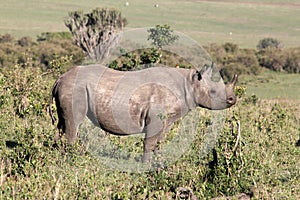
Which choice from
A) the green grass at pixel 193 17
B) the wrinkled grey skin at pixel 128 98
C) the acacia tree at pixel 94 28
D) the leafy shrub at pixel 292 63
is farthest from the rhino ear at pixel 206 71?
the green grass at pixel 193 17

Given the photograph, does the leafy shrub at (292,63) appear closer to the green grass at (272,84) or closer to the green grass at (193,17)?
the green grass at (272,84)

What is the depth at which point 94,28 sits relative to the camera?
43.8m

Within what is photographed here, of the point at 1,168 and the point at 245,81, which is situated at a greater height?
the point at 1,168

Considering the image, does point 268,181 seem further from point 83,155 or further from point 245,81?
point 245,81

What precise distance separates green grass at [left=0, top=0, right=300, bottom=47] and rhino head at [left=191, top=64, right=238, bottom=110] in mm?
54579

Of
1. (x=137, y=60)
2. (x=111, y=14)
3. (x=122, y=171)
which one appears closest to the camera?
(x=122, y=171)

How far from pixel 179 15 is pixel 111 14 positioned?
36581mm

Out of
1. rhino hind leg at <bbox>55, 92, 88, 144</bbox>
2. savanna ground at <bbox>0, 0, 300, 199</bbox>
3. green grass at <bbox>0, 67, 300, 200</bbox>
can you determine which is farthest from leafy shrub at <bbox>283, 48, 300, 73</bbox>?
rhino hind leg at <bbox>55, 92, 88, 144</bbox>

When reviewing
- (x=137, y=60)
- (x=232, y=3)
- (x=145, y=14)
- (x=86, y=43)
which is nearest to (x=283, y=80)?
(x=86, y=43)

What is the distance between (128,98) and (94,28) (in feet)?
114

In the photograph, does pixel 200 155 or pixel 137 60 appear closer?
pixel 200 155

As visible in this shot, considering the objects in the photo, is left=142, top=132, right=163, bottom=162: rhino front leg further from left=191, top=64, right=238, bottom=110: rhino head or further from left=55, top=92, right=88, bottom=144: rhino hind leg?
left=55, top=92, right=88, bottom=144: rhino hind leg

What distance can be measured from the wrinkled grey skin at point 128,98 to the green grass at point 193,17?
54819 millimetres

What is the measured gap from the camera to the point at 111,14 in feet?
155
